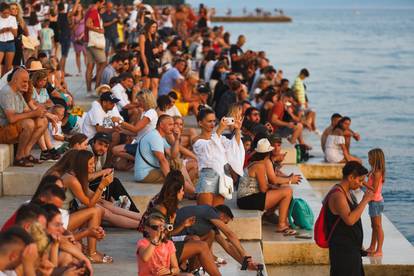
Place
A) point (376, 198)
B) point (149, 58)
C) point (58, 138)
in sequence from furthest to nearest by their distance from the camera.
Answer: point (149, 58) → point (58, 138) → point (376, 198)

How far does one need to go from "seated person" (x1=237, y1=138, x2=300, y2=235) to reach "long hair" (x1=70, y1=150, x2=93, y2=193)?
2743 mm

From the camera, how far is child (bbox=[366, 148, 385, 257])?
13609 mm

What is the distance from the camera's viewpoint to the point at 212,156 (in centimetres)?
1373

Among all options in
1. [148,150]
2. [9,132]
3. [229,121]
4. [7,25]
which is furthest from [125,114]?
[229,121]

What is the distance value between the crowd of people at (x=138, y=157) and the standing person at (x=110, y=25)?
13.4 feet

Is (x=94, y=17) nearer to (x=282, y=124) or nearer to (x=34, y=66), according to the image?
(x=282, y=124)

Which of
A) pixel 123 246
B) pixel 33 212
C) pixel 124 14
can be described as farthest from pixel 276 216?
pixel 124 14

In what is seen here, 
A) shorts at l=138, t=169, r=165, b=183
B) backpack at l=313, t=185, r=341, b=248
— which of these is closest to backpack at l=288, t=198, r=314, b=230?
shorts at l=138, t=169, r=165, b=183

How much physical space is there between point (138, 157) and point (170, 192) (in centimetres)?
320

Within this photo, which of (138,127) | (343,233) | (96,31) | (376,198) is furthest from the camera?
(96,31)

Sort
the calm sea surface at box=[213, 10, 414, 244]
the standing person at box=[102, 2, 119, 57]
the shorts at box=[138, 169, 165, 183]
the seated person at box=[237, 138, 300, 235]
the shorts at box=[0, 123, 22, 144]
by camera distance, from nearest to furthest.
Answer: the seated person at box=[237, 138, 300, 235] → the shorts at box=[0, 123, 22, 144] → the shorts at box=[138, 169, 165, 183] → the calm sea surface at box=[213, 10, 414, 244] → the standing person at box=[102, 2, 119, 57]

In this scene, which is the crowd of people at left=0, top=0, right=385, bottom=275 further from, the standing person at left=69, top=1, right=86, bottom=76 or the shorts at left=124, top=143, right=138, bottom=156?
the standing person at left=69, top=1, right=86, bottom=76

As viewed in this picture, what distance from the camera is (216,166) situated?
1364cm

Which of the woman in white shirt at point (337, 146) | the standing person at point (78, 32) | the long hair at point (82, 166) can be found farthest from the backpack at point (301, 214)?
the standing person at point (78, 32)
